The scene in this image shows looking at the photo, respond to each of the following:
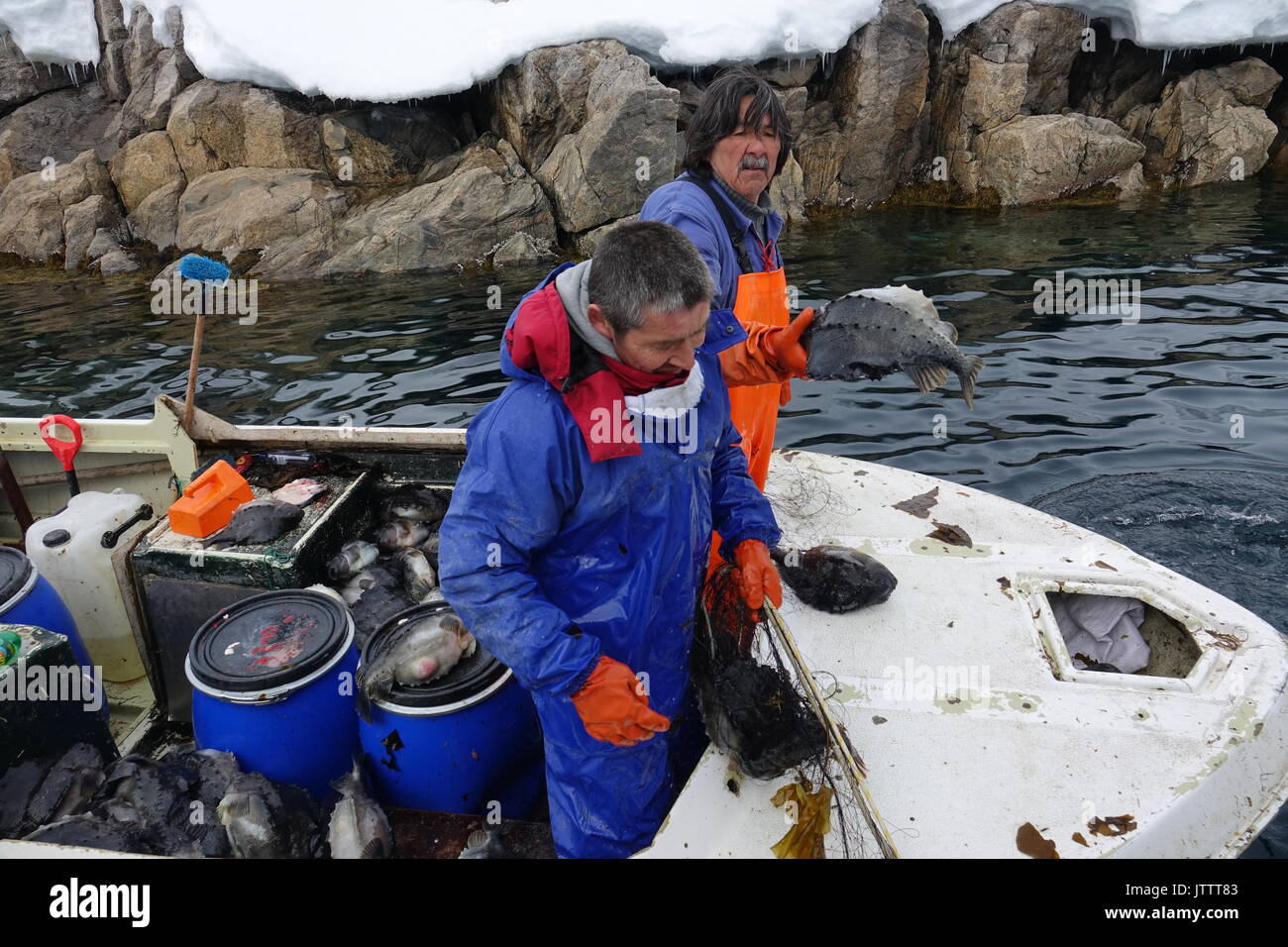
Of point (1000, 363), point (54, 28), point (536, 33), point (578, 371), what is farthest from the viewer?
point (54, 28)

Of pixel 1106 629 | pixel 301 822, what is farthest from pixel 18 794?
pixel 1106 629

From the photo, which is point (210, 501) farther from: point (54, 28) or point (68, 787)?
point (54, 28)

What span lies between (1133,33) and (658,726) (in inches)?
725

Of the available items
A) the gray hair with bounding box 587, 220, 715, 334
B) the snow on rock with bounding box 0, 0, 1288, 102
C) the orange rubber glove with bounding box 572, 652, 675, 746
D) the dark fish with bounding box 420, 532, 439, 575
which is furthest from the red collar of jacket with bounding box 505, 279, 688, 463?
the snow on rock with bounding box 0, 0, 1288, 102

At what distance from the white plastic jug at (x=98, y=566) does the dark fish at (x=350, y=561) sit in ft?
2.98

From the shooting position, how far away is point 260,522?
3.82 metres

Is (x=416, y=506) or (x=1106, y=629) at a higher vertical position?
(x=416, y=506)

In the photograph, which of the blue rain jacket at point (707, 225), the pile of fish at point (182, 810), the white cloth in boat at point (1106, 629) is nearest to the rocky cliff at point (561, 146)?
the blue rain jacket at point (707, 225)

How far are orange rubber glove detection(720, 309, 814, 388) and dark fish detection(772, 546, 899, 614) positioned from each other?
86 centimetres

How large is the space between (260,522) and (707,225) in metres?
2.39

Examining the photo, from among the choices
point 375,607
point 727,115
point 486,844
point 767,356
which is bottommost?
point 486,844

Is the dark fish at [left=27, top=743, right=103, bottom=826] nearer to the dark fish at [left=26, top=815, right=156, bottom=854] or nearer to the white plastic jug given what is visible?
the dark fish at [left=26, top=815, right=156, bottom=854]
